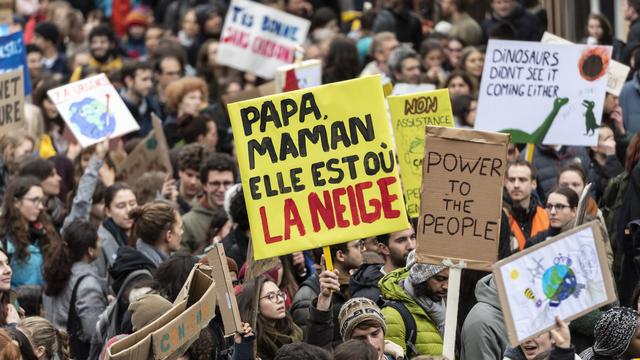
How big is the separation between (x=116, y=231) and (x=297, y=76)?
9.73 feet

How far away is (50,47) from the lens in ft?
68.5

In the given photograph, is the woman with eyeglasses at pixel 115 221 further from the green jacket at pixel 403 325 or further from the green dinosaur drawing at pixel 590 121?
the green dinosaur drawing at pixel 590 121

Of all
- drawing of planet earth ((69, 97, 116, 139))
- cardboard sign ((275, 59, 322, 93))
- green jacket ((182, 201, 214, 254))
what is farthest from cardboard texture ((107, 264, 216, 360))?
cardboard sign ((275, 59, 322, 93))

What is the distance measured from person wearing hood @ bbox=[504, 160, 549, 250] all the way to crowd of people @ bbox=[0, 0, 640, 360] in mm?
12

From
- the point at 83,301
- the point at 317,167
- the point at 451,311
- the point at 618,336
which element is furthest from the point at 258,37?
the point at 618,336

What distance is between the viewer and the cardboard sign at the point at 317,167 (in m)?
8.22

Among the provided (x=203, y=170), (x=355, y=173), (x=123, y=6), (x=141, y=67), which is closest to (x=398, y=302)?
(x=355, y=173)

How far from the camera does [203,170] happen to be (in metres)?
12.0

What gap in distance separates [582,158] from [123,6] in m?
12.9

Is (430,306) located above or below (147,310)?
below

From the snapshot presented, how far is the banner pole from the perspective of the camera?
7.60 metres

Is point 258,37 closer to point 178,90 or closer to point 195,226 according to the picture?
point 178,90

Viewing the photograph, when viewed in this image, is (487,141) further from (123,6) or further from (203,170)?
(123,6)

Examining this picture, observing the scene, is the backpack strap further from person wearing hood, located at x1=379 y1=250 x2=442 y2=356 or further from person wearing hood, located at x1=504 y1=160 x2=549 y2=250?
person wearing hood, located at x1=504 y1=160 x2=549 y2=250
